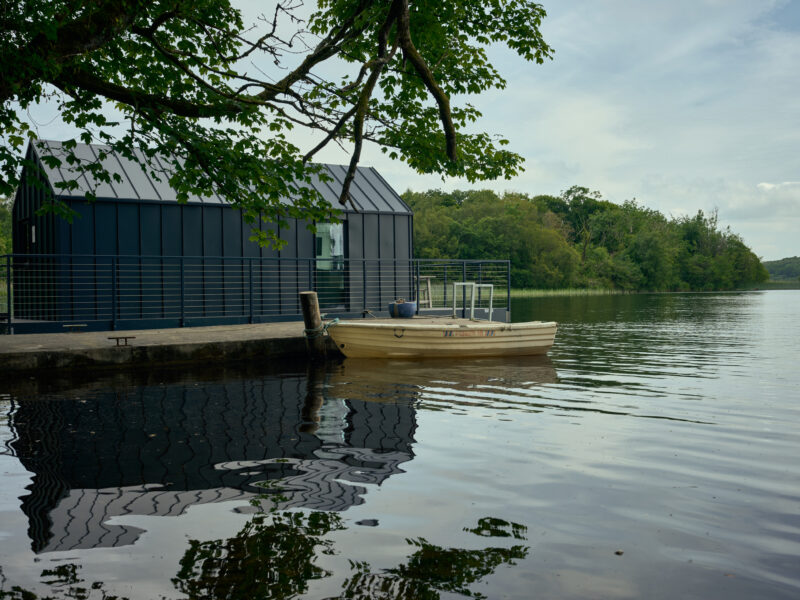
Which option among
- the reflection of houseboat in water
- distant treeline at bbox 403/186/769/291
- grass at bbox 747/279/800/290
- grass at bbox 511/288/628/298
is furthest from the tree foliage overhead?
grass at bbox 747/279/800/290

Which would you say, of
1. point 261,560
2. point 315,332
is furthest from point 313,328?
Result: point 261,560

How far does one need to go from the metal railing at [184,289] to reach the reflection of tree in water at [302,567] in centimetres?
1082

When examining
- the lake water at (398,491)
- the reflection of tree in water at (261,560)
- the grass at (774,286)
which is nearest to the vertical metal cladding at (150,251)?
the lake water at (398,491)

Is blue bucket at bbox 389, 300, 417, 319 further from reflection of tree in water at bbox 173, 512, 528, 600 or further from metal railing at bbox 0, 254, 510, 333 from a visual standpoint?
reflection of tree in water at bbox 173, 512, 528, 600

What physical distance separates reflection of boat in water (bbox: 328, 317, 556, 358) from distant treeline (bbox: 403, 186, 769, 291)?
58.9 m

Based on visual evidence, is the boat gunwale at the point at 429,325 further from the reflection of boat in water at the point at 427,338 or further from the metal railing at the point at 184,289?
the metal railing at the point at 184,289

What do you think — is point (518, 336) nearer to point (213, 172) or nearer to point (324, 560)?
point (213, 172)

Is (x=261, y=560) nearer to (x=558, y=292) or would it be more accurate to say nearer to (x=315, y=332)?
(x=315, y=332)

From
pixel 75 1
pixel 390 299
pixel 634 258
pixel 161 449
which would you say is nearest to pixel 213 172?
pixel 75 1

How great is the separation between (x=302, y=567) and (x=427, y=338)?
10.2m

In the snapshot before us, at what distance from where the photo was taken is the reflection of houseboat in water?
453cm

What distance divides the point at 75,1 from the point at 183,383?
520 cm

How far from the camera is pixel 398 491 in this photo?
4922 mm

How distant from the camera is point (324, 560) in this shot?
3598 millimetres
